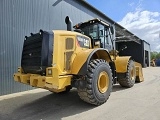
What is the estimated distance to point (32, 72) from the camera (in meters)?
5.80

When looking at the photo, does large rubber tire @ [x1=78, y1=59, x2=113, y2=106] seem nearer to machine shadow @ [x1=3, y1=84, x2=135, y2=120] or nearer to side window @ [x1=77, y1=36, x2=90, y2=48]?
machine shadow @ [x1=3, y1=84, x2=135, y2=120]

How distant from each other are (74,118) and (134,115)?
1468mm

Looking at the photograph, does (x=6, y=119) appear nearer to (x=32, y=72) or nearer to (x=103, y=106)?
(x=32, y=72)

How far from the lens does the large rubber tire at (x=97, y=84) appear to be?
17.9 ft

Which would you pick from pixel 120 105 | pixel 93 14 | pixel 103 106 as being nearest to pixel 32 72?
pixel 103 106

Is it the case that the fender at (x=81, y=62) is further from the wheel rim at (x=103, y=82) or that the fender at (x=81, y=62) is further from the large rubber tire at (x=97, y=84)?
the wheel rim at (x=103, y=82)

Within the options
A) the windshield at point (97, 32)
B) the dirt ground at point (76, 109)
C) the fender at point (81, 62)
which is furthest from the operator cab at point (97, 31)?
the dirt ground at point (76, 109)

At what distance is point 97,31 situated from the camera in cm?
746

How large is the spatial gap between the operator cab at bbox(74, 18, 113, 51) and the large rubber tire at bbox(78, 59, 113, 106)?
4.42 ft

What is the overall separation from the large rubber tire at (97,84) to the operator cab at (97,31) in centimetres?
135

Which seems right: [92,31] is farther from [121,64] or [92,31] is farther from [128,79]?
[128,79]

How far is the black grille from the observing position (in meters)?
5.33

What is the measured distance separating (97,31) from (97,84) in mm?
2466

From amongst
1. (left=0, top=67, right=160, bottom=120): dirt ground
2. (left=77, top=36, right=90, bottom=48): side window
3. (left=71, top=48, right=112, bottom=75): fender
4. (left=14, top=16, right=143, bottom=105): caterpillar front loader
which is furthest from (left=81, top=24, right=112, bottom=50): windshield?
(left=0, top=67, right=160, bottom=120): dirt ground
